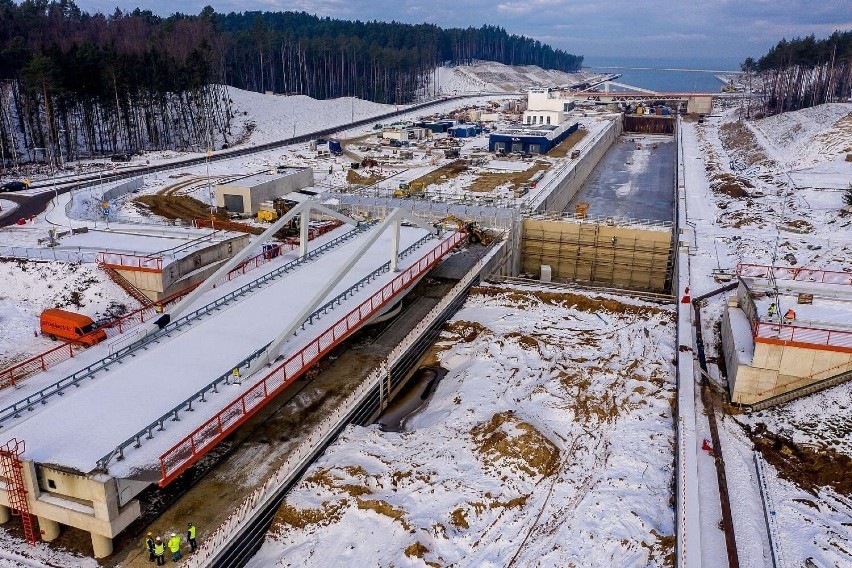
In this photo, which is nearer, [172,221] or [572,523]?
[572,523]

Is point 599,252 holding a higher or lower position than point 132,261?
lower

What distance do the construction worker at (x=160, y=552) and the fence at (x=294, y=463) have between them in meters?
0.53

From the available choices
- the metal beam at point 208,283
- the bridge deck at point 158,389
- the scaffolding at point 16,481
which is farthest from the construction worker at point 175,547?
the metal beam at point 208,283

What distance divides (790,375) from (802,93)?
97.0m

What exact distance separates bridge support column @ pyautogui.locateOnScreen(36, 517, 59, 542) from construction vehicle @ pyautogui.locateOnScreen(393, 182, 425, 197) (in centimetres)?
3364

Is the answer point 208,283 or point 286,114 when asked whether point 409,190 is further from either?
point 286,114

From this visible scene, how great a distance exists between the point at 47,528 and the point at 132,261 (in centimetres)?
1619

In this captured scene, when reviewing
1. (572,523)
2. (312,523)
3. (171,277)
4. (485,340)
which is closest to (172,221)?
(171,277)

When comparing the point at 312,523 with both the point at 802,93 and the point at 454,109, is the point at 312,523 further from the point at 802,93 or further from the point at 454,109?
the point at 454,109

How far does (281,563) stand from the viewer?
1405cm

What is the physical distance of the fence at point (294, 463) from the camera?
13.0m

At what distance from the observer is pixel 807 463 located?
54.9ft

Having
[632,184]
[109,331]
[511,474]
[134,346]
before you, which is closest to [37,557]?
[134,346]

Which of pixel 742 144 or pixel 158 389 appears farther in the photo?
pixel 742 144
